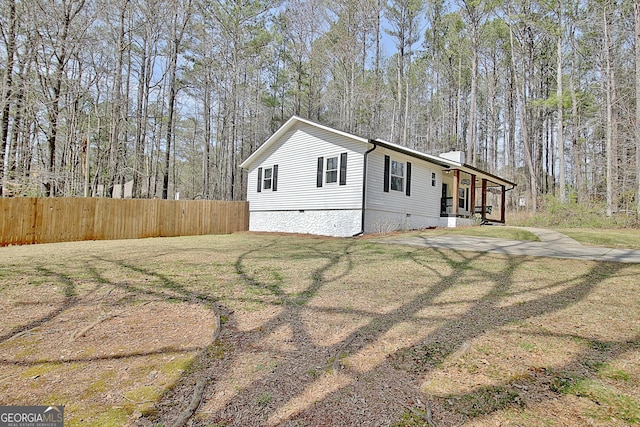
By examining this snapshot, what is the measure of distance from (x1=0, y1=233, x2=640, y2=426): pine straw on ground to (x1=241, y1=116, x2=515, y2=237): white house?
21.0 feet

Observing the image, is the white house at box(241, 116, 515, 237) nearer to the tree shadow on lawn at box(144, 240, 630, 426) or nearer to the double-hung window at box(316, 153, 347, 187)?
the double-hung window at box(316, 153, 347, 187)

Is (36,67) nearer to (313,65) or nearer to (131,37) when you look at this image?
(131,37)

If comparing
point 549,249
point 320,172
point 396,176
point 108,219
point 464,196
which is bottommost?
point 549,249

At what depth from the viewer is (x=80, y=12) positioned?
1246 cm

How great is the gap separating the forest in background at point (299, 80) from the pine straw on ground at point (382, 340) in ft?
33.4

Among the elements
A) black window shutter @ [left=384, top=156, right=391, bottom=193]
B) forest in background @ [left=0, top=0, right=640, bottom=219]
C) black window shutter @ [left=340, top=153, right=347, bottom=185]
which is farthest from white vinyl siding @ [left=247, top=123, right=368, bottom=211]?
forest in background @ [left=0, top=0, right=640, bottom=219]

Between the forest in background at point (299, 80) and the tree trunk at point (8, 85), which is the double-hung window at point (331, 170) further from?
the tree trunk at point (8, 85)

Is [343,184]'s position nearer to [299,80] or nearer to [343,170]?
[343,170]

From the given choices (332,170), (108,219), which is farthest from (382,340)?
(108,219)

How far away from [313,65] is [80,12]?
13.3m

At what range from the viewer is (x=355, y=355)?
248 cm

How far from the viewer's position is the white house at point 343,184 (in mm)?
11586

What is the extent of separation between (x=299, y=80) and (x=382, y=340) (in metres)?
22.6

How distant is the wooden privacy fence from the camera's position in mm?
9805
